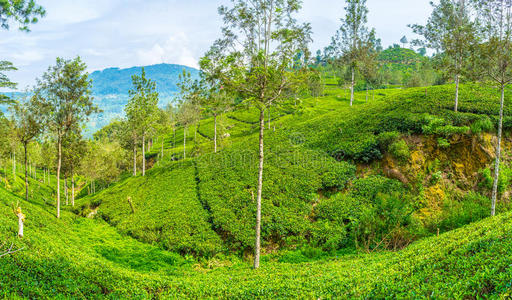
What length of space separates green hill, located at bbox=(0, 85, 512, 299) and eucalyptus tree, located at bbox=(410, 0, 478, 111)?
3.90 metres

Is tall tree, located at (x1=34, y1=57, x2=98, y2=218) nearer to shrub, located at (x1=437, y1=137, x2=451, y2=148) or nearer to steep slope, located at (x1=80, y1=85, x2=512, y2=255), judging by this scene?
steep slope, located at (x1=80, y1=85, x2=512, y2=255)

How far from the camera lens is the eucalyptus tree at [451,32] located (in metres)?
22.2

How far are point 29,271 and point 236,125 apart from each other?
71108mm

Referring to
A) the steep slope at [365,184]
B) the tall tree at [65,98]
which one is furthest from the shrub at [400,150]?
the tall tree at [65,98]

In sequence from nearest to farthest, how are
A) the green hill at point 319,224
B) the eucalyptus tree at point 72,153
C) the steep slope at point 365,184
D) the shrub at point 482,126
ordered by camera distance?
the green hill at point 319,224 → the steep slope at point 365,184 → the shrub at point 482,126 → the eucalyptus tree at point 72,153

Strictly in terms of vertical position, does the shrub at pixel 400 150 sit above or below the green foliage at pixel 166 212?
above

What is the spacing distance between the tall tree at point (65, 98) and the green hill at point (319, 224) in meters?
8.03

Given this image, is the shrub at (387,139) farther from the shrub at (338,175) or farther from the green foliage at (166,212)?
the green foliage at (166,212)

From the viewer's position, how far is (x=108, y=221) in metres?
27.3

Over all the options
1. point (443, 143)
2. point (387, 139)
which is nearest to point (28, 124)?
point (387, 139)

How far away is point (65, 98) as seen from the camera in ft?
A: 79.5

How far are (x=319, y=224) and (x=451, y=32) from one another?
75.0ft

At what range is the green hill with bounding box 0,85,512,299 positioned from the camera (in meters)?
9.24

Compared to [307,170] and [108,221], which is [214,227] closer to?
[307,170]
